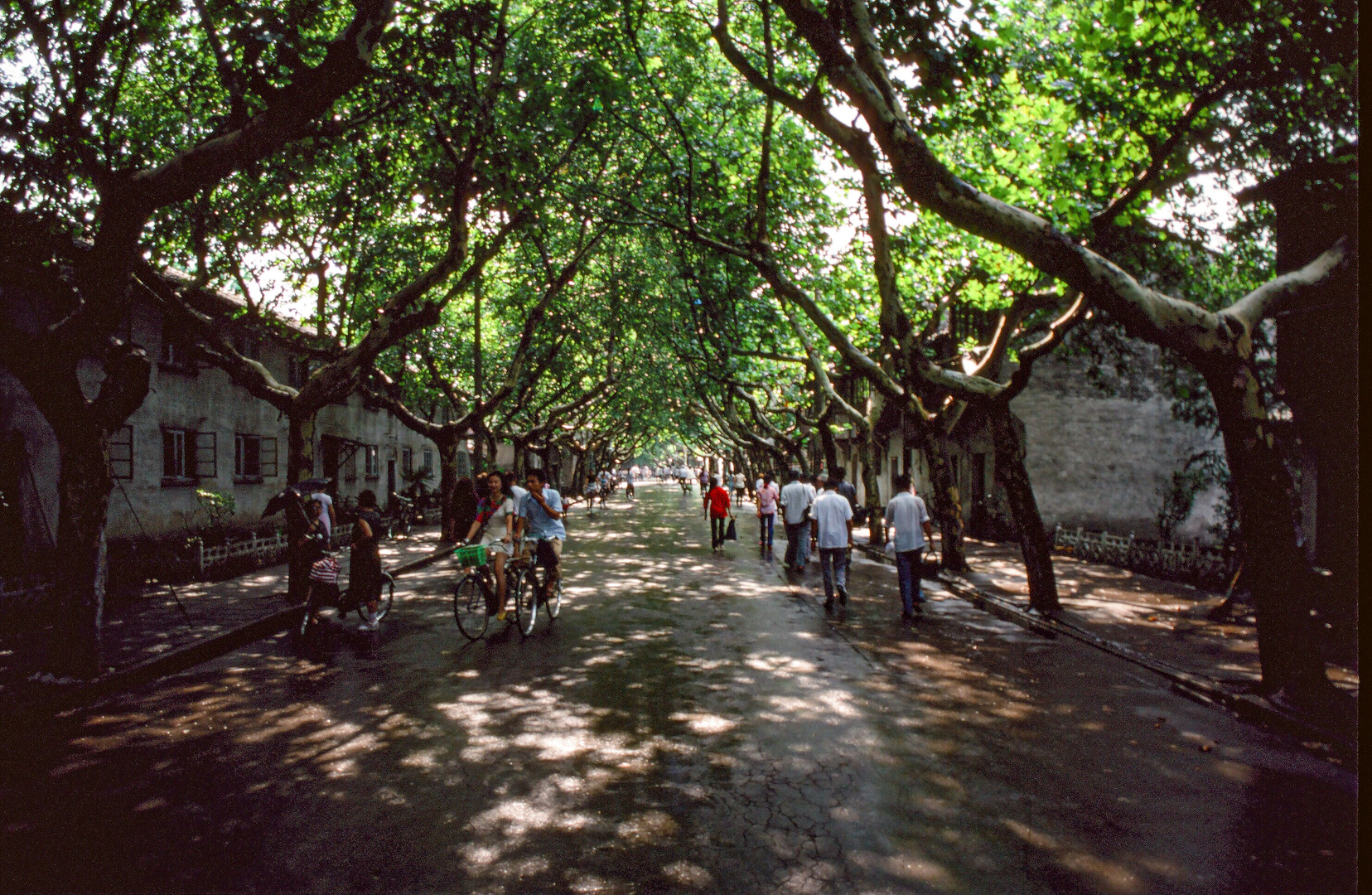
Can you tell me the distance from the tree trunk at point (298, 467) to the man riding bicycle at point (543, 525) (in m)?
3.70

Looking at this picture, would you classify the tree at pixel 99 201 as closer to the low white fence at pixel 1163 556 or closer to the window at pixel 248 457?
the low white fence at pixel 1163 556

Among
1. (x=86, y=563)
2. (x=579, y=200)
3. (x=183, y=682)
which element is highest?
(x=579, y=200)

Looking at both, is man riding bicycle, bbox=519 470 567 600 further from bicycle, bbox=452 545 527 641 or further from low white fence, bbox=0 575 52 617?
low white fence, bbox=0 575 52 617

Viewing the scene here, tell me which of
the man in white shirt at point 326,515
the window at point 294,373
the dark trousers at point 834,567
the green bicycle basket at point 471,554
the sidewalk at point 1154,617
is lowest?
the sidewalk at point 1154,617

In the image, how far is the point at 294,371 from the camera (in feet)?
93.4

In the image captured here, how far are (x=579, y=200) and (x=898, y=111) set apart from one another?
1038cm

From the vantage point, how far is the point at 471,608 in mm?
9773

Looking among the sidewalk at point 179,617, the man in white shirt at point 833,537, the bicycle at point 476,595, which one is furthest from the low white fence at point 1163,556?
the sidewalk at point 179,617

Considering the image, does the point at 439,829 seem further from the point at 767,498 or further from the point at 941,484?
the point at 767,498

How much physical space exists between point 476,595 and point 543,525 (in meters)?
1.26

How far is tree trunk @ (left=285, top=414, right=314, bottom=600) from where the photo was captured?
1245cm

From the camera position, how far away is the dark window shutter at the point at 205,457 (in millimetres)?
22250

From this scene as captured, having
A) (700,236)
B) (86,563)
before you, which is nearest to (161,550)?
(86,563)

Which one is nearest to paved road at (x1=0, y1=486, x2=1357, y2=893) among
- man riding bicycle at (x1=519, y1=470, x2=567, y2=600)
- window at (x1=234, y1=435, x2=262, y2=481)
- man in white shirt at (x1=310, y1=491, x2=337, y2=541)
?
man riding bicycle at (x1=519, y1=470, x2=567, y2=600)
